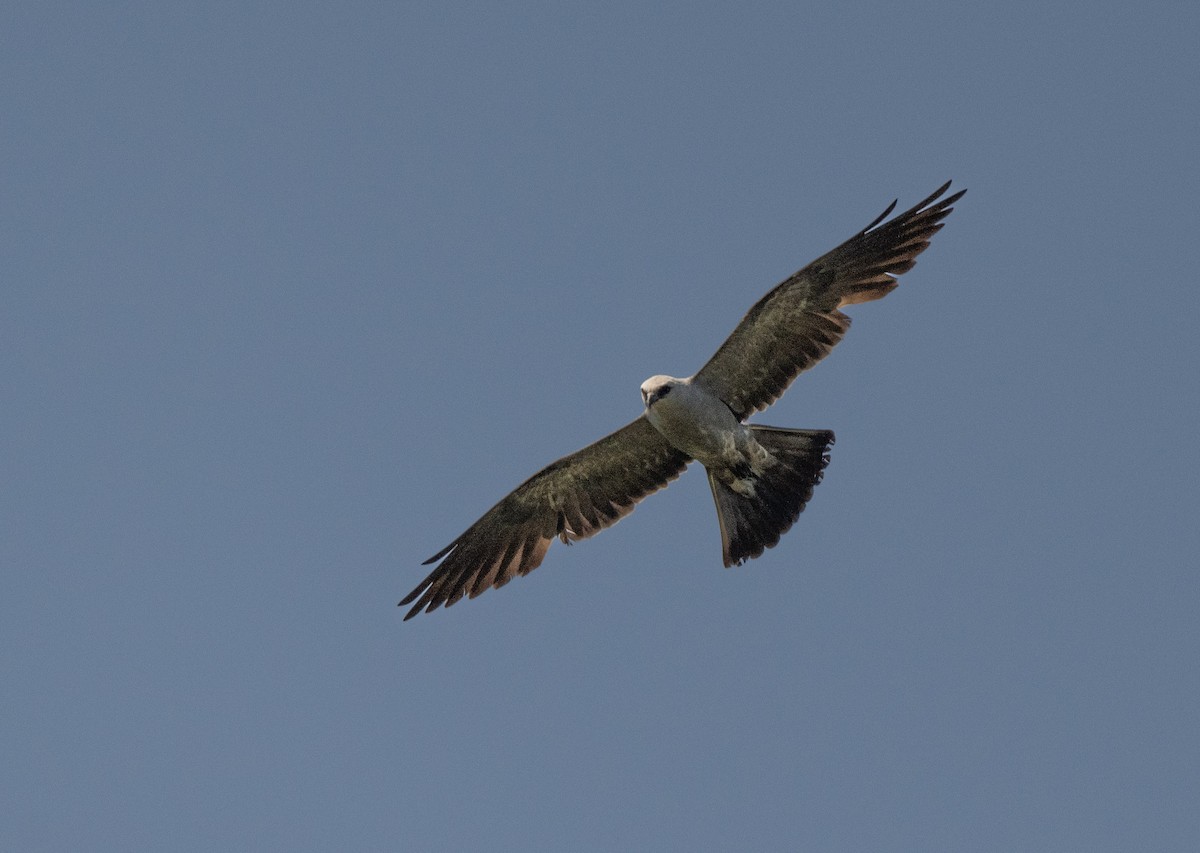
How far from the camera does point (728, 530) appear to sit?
14.2m

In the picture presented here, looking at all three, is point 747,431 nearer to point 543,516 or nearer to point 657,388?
point 657,388

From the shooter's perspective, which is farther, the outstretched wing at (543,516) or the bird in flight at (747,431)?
the outstretched wing at (543,516)

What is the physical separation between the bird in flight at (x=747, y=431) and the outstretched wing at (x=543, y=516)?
13 millimetres

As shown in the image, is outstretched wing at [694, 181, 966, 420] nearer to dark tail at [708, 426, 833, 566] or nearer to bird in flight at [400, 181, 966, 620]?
bird in flight at [400, 181, 966, 620]

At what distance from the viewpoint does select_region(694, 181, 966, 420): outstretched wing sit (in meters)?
13.7

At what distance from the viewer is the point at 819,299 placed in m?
13.8

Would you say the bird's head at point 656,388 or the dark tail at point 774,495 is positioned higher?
the bird's head at point 656,388

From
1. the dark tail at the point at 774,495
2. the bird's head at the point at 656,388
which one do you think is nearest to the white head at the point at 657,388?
the bird's head at the point at 656,388

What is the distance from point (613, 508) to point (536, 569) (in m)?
0.95

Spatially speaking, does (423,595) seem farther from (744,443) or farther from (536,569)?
(744,443)

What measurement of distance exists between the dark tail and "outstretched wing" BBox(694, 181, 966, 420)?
1.98 ft

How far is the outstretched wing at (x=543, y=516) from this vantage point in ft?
48.1

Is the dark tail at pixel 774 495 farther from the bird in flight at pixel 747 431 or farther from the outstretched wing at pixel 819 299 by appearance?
the outstretched wing at pixel 819 299

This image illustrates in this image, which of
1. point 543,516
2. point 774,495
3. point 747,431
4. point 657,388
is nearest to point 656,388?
point 657,388
